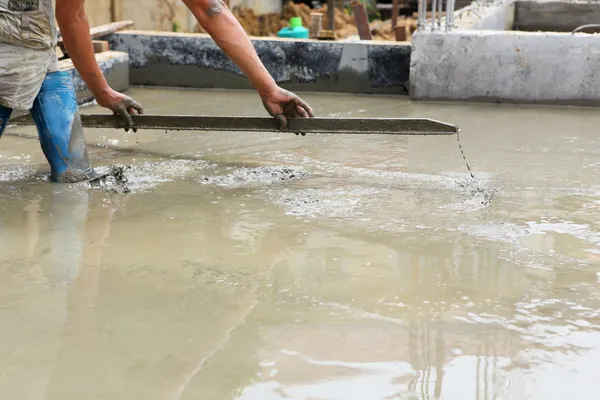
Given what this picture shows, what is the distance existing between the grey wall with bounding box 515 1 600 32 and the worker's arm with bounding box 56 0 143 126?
720 cm

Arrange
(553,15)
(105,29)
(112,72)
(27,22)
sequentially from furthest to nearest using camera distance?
(553,15), (105,29), (112,72), (27,22)

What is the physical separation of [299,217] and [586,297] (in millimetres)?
1258

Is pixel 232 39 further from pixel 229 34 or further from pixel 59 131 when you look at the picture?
pixel 59 131

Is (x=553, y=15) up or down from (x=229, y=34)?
up

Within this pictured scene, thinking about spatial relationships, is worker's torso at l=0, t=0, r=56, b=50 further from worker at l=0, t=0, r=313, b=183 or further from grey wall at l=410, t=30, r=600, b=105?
grey wall at l=410, t=30, r=600, b=105

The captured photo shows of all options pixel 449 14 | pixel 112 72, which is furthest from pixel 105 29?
pixel 449 14

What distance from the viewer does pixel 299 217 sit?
11.7 feet

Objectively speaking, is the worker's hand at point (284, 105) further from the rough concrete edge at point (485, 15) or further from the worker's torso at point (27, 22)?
the rough concrete edge at point (485, 15)

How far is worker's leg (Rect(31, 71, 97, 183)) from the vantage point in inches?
162

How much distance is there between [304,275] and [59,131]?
176 centimetres

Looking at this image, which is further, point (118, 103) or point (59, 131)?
point (118, 103)

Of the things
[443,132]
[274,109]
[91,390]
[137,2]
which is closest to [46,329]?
[91,390]

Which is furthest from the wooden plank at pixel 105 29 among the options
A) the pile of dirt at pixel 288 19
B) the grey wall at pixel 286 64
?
the pile of dirt at pixel 288 19

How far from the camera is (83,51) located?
4.45 metres
